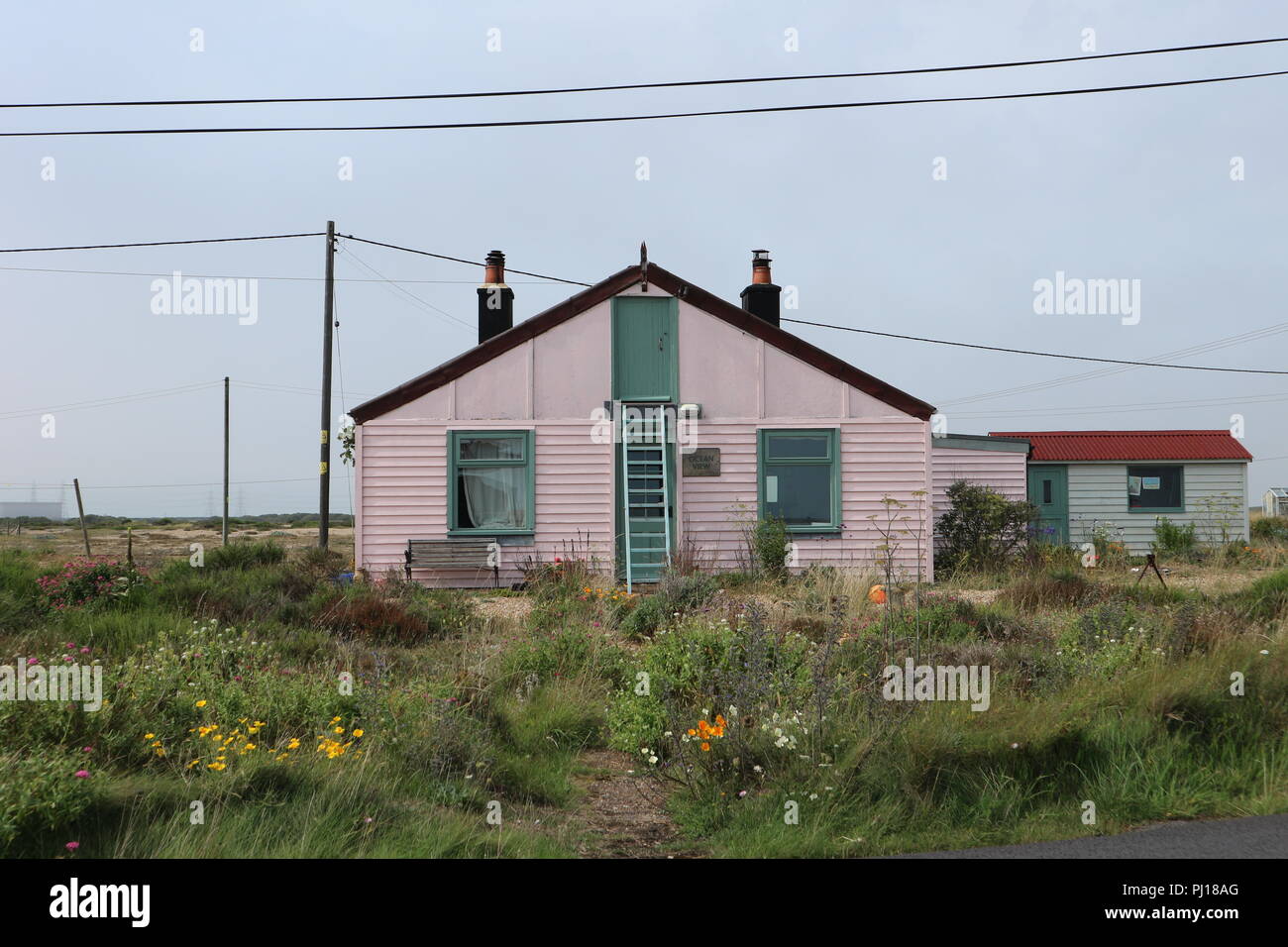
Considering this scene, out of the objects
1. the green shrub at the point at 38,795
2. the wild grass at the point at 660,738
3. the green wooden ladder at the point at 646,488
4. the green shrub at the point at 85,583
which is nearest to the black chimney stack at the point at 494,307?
the green wooden ladder at the point at 646,488

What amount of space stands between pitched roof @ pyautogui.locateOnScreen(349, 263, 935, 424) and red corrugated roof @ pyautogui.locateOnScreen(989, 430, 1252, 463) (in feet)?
32.4

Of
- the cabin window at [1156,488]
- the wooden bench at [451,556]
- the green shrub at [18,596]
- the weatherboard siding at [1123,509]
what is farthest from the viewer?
the cabin window at [1156,488]

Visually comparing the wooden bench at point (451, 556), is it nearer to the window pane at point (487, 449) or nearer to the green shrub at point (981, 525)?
the window pane at point (487, 449)

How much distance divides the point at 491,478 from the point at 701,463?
3315mm

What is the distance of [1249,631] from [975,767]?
160 inches

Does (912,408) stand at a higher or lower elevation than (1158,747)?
higher

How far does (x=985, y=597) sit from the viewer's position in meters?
12.8

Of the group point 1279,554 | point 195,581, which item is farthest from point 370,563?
point 1279,554

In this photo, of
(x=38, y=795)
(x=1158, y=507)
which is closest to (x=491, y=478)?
(x=38, y=795)

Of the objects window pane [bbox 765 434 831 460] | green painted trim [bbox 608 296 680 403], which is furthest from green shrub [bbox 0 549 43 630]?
window pane [bbox 765 434 831 460]

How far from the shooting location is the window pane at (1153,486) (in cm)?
2412

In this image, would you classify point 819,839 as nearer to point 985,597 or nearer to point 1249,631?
point 1249,631

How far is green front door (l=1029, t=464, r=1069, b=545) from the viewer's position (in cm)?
2389
